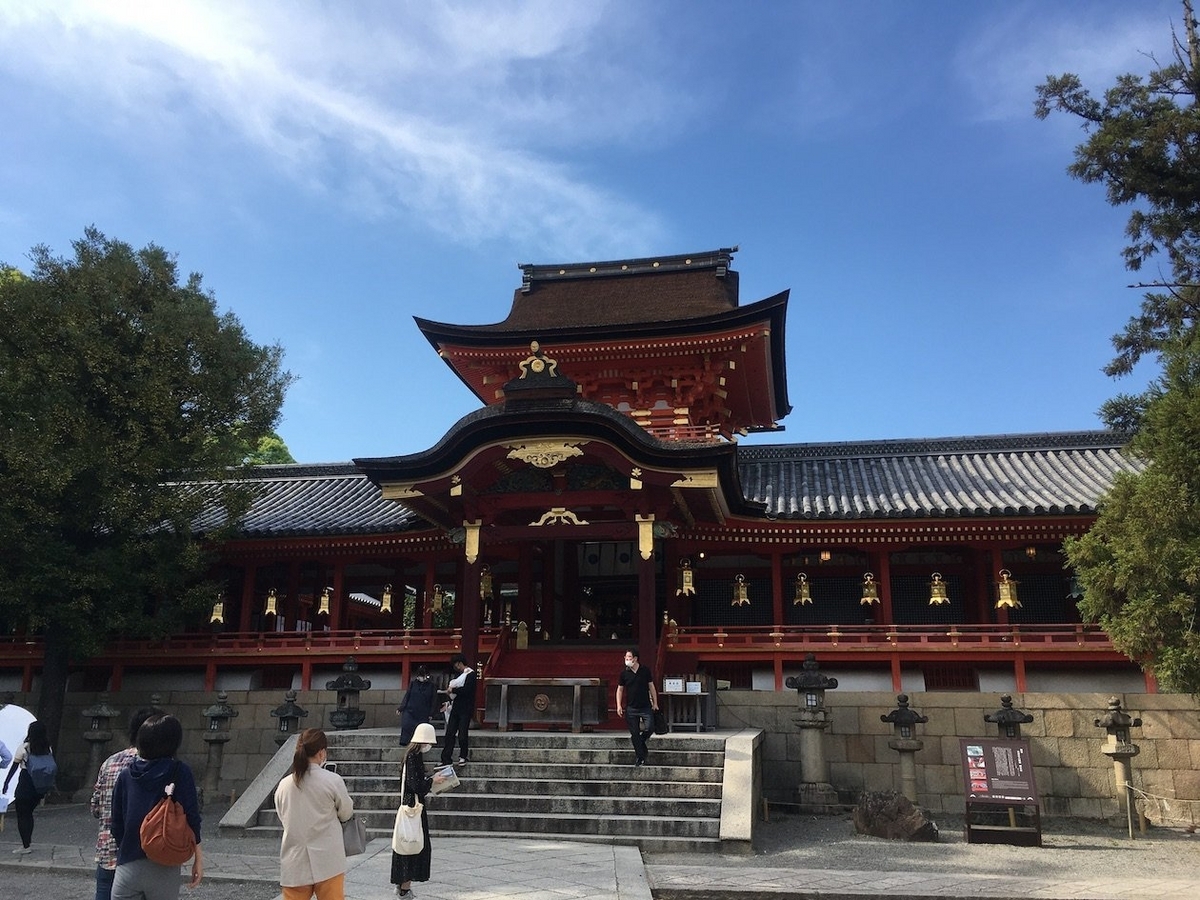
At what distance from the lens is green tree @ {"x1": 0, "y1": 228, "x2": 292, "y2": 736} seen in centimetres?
1617

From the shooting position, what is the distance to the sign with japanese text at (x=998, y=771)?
1192 cm

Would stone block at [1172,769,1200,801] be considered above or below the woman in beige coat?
below

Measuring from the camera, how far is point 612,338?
65.7ft

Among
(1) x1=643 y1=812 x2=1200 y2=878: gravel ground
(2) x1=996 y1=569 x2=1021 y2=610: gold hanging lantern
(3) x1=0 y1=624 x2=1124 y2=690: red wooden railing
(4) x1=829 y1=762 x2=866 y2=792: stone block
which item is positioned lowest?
(1) x1=643 y1=812 x2=1200 y2=878: gravel ground

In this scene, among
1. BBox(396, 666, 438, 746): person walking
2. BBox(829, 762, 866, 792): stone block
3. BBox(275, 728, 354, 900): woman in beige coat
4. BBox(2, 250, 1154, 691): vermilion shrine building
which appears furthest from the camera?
BBox(2, 250, 1154, 691): vermilion shrine building

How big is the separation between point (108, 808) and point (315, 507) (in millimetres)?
16348

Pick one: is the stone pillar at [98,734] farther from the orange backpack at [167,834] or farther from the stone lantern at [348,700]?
the orange backpack at [167,834]

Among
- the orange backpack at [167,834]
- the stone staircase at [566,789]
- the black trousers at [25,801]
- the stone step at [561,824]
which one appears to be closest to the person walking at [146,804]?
the orange backpack at [167,834]

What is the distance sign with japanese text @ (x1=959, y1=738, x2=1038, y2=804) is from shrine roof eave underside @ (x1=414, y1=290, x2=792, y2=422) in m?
9.97

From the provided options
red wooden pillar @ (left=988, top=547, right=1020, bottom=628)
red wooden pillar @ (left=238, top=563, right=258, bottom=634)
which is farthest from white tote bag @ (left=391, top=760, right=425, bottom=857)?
red wooden pillar @ (left=238, top=563, right=258, bottom=634)

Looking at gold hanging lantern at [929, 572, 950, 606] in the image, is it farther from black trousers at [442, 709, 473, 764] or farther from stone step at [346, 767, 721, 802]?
black trousers at [442, 709, 473, 764]

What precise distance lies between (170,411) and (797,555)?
13215 millimetres

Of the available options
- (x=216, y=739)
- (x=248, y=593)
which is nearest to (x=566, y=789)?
(x=216, y=739)

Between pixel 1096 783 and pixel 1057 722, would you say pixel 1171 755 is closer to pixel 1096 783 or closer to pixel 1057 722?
pixel 1096 783
